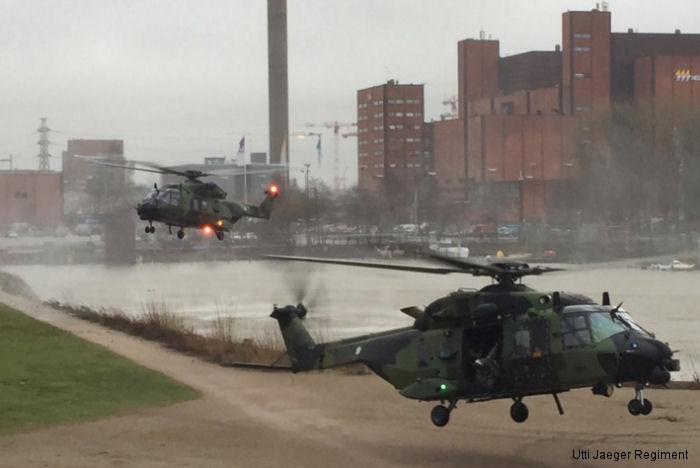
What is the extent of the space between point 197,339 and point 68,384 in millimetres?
8458

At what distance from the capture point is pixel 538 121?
345 feet

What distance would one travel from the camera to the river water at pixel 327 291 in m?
50.9

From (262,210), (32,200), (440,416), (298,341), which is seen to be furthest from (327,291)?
(440,416)

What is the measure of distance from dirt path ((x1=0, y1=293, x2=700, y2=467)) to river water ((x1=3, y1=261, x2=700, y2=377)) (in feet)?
49.7

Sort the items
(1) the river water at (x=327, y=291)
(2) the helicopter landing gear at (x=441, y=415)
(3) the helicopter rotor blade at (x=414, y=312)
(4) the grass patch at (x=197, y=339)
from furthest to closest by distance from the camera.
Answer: (1) the river water at (x=327, y=291) < (4) the grass patch at (x=197, y=339) < (3) the helicopter rotor blade at (x=414, y=312) < (2) the helicopter landing gear at (x=441, y=415)

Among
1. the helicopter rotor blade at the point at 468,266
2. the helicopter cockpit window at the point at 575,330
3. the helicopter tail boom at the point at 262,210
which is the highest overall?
the helicopter tail boom at the point at 262,210

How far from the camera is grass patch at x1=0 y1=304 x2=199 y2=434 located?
2744 cm

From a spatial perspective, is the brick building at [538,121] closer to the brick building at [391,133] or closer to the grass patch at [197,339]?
the brick building at [391,133]

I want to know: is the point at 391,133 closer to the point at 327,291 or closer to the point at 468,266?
the point at 327,291

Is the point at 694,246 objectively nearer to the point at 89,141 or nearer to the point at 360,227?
the point at 360,227

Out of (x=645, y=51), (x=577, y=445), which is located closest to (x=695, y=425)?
(x=577, y=445)

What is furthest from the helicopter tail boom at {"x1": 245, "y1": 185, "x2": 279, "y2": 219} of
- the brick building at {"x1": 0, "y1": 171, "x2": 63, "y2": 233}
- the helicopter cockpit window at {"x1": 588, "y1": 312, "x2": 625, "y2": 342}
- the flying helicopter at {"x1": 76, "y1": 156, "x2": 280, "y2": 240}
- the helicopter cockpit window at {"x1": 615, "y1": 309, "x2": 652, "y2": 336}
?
the brick building at {"x1": 0, "y1": 171, "x2": 63, "y2": 233}

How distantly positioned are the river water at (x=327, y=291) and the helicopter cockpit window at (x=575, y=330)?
956 inches

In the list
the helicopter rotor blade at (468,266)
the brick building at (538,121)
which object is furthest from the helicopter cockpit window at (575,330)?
the brick building at (538,121)
